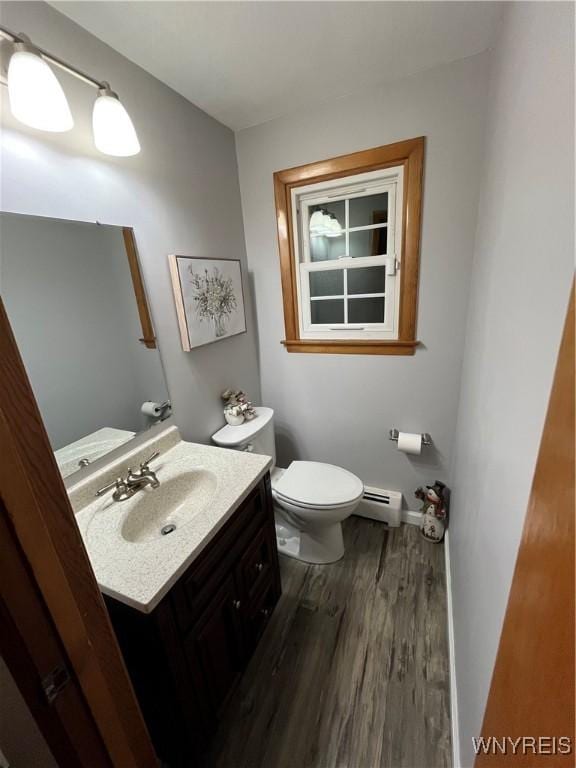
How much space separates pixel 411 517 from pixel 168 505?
152 cm

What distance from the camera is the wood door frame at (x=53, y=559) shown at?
0.42 metres

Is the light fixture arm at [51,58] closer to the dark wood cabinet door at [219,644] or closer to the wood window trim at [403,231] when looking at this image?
the wood window trim at [403,231]

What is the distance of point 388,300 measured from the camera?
5.49ft

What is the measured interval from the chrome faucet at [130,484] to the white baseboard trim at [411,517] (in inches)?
61.6

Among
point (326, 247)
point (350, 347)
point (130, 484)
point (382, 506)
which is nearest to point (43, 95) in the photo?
point (130, 484)

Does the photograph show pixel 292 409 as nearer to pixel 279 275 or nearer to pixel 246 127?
pixel 279 275

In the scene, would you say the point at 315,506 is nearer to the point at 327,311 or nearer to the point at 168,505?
the point at 168,505

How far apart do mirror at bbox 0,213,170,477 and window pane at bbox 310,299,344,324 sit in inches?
38.5

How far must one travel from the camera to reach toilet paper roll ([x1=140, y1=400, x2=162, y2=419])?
1.31 metres

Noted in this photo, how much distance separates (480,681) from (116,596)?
948 mm

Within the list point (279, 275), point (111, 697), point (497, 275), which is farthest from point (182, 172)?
point (111, 697)

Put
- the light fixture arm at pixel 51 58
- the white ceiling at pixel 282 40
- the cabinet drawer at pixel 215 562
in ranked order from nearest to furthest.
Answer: the light fixture arm at pixel 51 58
the cabinet drawer at pixel 215 562
the white ceiling at pixel 282 40

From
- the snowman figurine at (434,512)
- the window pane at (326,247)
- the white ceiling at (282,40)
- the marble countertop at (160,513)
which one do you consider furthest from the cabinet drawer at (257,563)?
the white ceiling at (282,40)

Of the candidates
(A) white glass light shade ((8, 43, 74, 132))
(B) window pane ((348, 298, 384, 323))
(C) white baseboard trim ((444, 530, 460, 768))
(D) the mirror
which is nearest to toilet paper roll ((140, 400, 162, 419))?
(D) the mirror
